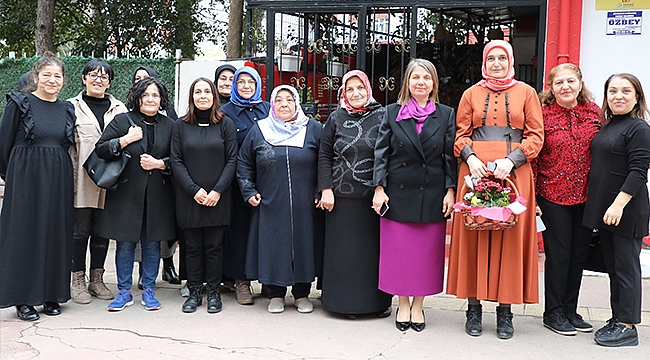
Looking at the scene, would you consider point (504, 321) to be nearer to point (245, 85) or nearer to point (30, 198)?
point (245, 85)

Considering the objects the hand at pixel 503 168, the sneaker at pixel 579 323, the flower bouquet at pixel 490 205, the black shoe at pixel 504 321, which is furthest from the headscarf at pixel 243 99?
the sneaker at pixel 579 323

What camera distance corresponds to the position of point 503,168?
461cm

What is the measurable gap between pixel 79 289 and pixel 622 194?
12.9 ft

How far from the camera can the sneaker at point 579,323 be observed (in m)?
5.00

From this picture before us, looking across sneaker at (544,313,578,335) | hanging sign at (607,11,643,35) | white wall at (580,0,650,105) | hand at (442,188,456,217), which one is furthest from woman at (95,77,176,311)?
hanging sign at (607,11,643,35)

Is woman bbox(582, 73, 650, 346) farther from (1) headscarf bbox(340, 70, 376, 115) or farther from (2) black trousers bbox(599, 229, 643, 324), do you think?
(1) headscarf bbox(340, 70, 376, 115)

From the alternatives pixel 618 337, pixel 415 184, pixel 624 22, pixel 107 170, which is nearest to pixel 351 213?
pixel 415 184

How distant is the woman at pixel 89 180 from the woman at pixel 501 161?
268 cm

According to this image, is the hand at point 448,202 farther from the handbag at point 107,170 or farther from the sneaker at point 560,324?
the handbag at point 107,170

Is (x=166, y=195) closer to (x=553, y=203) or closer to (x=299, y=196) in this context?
(x=299, y=196)

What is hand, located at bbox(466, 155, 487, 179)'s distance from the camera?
466cm

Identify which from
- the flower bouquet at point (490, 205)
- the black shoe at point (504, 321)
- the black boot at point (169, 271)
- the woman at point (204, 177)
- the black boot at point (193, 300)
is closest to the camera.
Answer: the flower bouquet at point (490, 205)

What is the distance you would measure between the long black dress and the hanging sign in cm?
489

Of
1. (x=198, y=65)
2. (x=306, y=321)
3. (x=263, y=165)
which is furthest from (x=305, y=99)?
(x=306, y=321)
